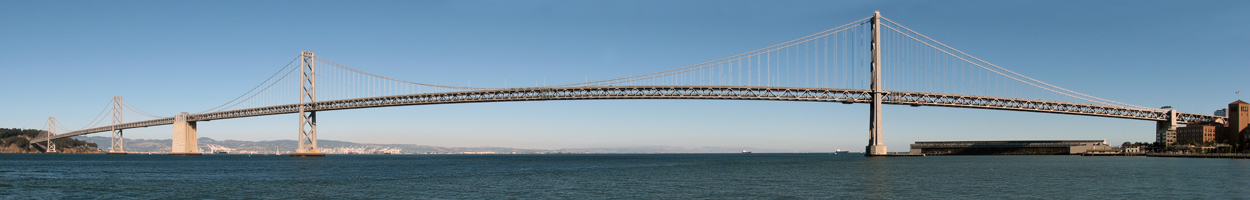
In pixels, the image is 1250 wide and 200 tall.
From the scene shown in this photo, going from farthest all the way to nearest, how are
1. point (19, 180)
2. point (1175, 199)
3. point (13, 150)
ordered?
point (13, 150) → point (19, 180) → point (1175, 199)

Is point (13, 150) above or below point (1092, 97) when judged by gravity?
below

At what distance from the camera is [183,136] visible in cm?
9331

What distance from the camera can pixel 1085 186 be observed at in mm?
26891

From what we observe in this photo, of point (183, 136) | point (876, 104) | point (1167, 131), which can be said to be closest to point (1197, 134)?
point (1167, 131)

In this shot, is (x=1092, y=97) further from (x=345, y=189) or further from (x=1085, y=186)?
(x=345, y=189)

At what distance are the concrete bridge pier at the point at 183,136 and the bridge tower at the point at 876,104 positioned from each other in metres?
77.8

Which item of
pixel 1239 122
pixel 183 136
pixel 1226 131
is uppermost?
pixel 1239 122

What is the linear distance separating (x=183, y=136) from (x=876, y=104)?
263ft

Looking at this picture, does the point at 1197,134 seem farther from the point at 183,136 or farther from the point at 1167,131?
the point at 183,136

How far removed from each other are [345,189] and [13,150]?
167 meters

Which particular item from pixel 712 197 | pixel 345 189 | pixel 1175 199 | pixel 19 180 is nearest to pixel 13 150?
pixel 19 180

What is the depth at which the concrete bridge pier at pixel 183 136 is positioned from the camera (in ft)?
301

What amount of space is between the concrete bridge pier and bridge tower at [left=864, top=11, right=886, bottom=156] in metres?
77.8

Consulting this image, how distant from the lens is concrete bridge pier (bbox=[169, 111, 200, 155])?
91812 millimetres
